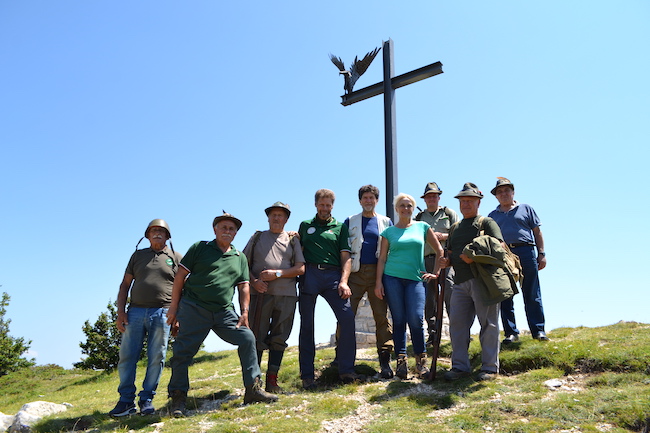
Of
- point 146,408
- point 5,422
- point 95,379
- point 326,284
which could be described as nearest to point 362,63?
point 326,284

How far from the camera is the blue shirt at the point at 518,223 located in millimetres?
7570

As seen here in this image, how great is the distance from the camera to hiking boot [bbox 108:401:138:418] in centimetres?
614

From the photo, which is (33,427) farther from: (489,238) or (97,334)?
(97,334)

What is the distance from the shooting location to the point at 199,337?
19.8 ft

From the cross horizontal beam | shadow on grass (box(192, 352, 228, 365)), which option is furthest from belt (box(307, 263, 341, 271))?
shadow on grass (box(192, 352, 228, 365))

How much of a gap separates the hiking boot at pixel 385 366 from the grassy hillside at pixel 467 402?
182mm

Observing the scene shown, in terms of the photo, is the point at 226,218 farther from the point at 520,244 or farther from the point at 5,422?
the point at 5,422

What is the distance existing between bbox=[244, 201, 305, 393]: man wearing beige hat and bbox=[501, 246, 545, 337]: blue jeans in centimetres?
355

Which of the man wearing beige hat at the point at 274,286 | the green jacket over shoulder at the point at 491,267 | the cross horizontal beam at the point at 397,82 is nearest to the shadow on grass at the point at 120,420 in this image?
the man wearing beige hat at the point at 274,286

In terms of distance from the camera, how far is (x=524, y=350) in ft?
22.9

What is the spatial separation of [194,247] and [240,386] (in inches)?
110

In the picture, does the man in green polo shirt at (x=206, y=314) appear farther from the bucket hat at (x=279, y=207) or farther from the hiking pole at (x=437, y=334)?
the hiking pole at (x=437, y=334)

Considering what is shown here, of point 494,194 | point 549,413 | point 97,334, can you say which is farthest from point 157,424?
point 97,334

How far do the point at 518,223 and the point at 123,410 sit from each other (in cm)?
633
